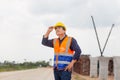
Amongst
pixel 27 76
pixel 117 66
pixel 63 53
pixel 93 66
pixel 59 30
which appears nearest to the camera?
pixel 59 30

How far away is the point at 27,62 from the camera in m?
119

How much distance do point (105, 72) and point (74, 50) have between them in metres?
14.7

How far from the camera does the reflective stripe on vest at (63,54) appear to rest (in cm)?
904

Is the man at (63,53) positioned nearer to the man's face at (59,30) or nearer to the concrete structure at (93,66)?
the man's face at (59,30)

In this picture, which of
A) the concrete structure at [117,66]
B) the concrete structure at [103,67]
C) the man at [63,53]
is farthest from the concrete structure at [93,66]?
the man at [63,53]

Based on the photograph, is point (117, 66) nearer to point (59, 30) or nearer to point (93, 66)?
point (59, 30)

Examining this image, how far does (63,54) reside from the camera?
29.8ft

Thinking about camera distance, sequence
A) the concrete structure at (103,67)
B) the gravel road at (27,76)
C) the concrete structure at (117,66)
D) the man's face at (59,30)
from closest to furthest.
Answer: the man's face at (59,30) < the concrete structure at (117,66) < the concrete structure at (103,67) < the gravel road at (27,76)

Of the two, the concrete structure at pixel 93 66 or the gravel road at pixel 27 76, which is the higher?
the concrete structure at pixel 93 66

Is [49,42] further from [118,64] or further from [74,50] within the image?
[118,64]

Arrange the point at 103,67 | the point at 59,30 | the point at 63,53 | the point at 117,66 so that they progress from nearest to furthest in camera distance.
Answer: the point at 59,30 → the point at 63,53 → the point at 117,66 → the point at 103,67

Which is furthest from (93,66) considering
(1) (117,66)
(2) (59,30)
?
(2) (59,30)

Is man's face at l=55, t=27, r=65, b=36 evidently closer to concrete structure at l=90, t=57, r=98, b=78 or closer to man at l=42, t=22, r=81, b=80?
man at l=42, t=22, r=81, b=80

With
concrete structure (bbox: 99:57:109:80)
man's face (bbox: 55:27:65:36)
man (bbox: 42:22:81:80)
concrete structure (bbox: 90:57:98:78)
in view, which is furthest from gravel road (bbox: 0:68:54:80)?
man's face (bbox: 55:27:65:36)
